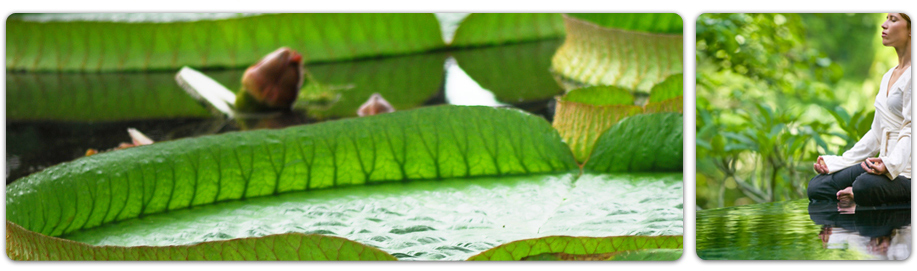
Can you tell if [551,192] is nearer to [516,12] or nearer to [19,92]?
[516,12]

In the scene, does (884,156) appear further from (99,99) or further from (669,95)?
(99,99)

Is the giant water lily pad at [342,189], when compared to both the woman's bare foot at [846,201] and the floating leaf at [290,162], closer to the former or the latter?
the floating leaf at [290,162]

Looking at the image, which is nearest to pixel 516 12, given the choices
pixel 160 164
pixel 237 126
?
pixel 237 126

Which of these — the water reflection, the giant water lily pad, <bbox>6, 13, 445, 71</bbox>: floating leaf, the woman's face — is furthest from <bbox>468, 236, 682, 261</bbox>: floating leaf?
the woman's face

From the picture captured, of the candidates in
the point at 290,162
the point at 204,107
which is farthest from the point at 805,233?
the point at 204,107
